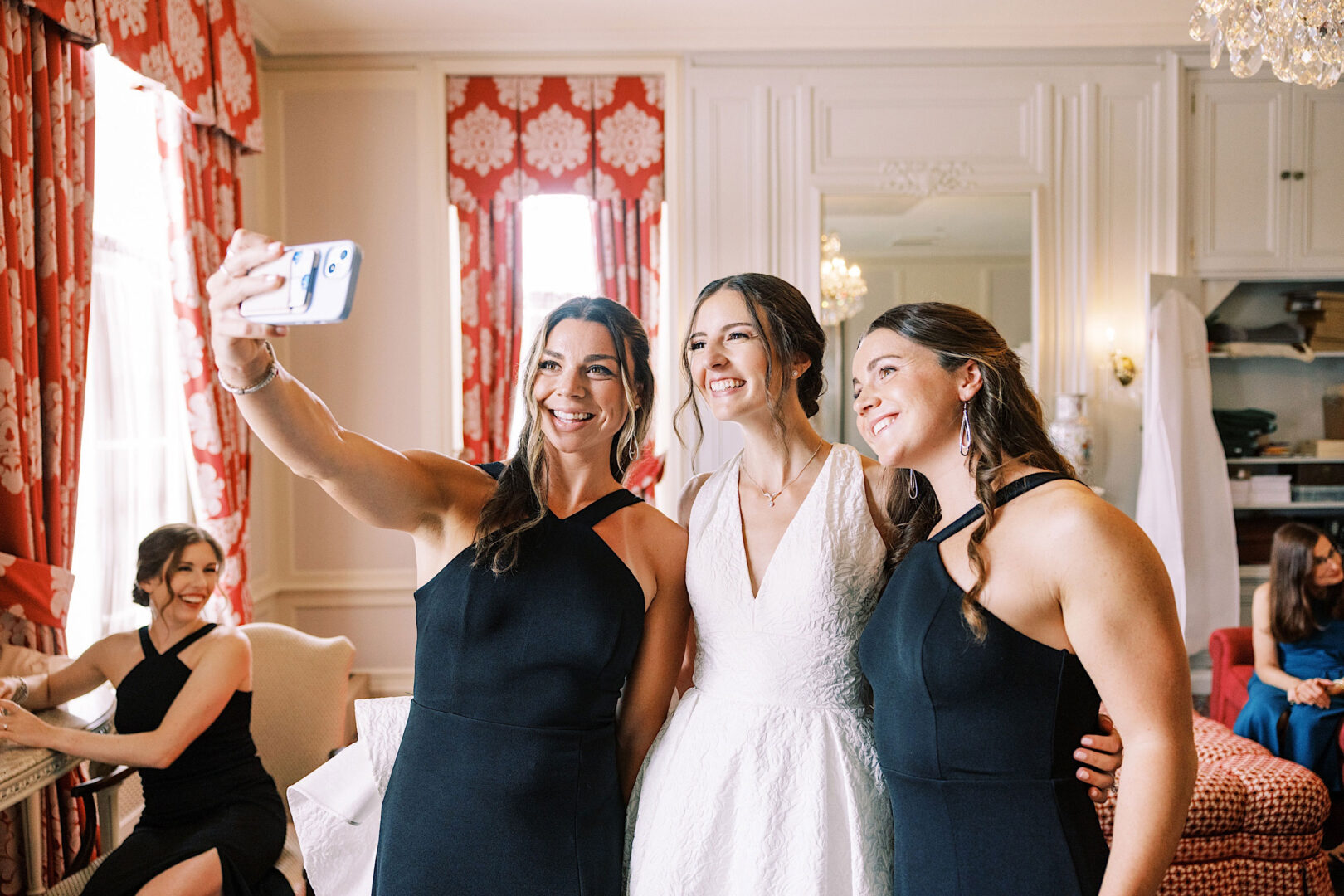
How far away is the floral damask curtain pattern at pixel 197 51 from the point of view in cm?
270

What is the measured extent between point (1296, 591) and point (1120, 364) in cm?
137

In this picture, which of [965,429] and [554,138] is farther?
[554,138]

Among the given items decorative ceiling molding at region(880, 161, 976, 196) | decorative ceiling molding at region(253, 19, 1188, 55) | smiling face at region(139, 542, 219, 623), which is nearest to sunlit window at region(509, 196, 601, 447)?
decorative ceiling molding at region(253, 19, 1188, 55)

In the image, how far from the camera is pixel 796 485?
1516 mm

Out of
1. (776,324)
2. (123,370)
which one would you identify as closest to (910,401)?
(776,324)

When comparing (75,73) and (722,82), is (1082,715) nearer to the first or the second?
(75,73)

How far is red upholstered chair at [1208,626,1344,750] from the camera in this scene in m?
3.44

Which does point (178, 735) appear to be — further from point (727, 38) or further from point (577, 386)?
point (727, 38)

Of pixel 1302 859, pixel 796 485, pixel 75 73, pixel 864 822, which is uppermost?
pixel 75 73

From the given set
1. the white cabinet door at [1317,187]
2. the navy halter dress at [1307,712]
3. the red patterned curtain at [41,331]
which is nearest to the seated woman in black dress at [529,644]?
the red patterned curtain at [41,331]

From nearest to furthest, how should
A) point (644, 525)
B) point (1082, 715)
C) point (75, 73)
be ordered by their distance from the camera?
point (1082, 715) < point (644, 525) < point (75, 73)

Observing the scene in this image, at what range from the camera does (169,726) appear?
2.01m

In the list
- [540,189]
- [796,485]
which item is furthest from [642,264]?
[796,485]

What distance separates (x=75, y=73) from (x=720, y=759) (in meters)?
2.59
